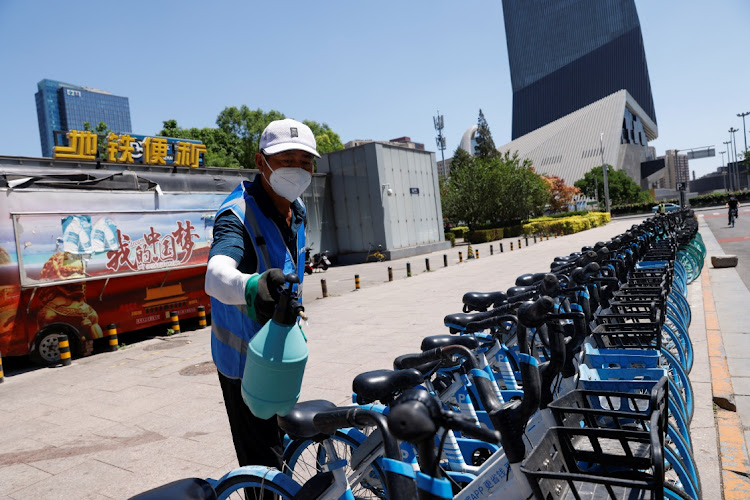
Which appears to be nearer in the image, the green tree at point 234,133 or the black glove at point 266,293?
the black glove at point 266,293

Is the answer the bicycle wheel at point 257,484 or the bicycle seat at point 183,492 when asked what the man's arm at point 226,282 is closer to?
the bicycle seat at point 183,492

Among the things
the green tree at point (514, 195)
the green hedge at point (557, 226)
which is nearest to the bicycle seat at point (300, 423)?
the green hedge at point (557, 226)

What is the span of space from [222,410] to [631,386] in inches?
156

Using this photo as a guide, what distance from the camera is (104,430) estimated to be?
512cm

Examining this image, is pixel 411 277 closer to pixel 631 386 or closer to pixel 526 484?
pixel 631 386

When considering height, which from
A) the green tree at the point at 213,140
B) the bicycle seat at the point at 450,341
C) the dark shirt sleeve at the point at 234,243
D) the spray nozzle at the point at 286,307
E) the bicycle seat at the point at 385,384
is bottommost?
the bicycle seat at the point at 450,341

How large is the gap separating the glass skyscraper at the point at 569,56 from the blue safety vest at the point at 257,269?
11615 centimetres

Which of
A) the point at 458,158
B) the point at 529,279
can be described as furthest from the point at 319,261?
the point at 458,158

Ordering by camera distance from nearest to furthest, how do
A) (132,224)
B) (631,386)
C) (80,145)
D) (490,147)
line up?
(631,386) < (132,224) < (80,145) < (490,147)

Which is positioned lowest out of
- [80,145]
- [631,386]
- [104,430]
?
[104,430]

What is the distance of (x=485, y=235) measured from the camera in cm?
3416

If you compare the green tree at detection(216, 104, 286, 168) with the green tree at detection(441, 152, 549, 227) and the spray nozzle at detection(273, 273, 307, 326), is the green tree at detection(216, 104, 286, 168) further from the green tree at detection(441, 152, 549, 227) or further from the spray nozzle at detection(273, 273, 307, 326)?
the spray nozzle at detection(273, 273, 307, 326)

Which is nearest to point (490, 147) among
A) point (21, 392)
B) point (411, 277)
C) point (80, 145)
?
point (411, 277)

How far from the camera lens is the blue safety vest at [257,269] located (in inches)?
84.7
